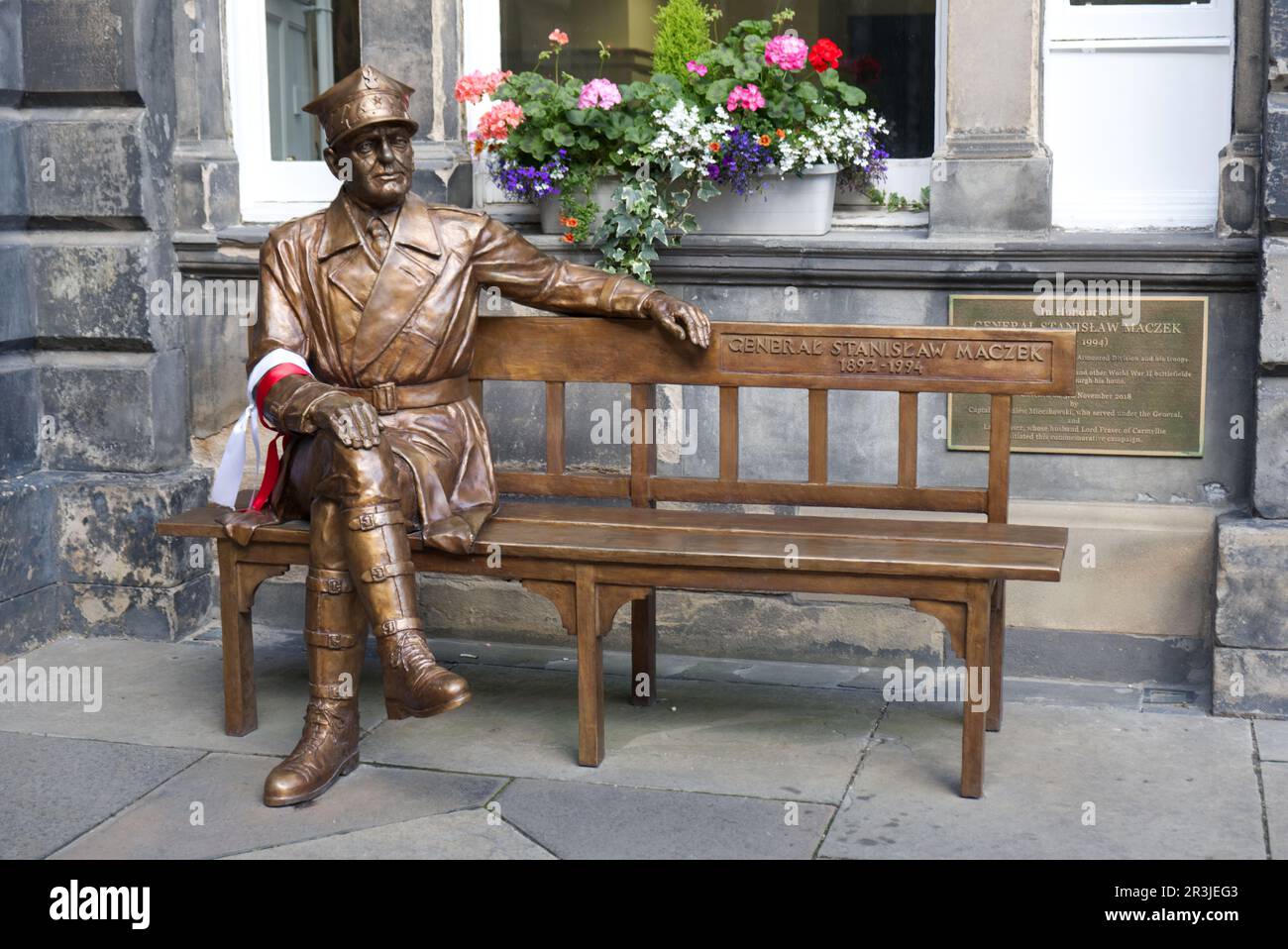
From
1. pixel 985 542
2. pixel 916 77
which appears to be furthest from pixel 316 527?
pixel 916 77

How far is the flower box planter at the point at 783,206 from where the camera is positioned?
18.4ft

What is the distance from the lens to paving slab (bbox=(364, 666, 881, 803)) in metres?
4.61

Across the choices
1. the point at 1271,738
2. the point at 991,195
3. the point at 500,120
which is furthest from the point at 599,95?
the point at 1271,738

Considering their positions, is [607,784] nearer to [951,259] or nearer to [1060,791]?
[1060,791]

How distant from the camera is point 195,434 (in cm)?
630

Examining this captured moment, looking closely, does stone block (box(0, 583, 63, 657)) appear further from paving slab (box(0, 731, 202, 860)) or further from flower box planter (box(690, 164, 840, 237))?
flower box planter (box(690, 164, 840, 237))

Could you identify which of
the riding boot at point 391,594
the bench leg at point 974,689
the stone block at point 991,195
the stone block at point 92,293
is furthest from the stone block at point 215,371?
the bench leg at point 974,689

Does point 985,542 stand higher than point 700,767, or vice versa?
point 985,542

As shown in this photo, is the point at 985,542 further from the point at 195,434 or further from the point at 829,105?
the point at 195,434

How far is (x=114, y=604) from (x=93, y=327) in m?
1.01

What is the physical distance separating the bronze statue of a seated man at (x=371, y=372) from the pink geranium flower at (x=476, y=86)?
0.73 m

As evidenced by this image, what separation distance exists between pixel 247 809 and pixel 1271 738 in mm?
2922

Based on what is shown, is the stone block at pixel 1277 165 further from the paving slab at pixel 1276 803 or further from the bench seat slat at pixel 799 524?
the paving slab at pixel 1276 803

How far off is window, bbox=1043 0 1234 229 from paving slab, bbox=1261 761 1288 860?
71.0 inches
